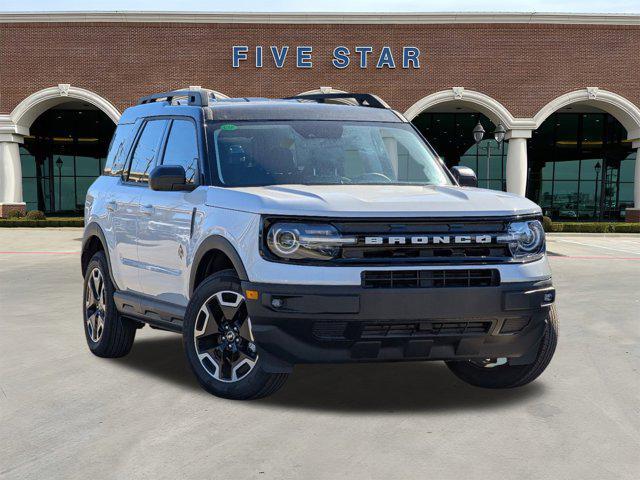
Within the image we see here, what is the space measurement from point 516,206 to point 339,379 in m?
1.93

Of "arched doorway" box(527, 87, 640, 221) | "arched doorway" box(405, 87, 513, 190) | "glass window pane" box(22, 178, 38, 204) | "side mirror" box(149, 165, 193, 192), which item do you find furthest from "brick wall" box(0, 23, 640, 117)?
"side mirror" box(149, 165, 193, 192)

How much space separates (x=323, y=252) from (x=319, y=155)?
61.5 inches

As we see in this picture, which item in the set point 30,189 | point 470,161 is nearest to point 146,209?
point 470,161

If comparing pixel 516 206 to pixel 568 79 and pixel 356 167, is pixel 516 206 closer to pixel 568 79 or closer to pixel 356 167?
pixel 356 167

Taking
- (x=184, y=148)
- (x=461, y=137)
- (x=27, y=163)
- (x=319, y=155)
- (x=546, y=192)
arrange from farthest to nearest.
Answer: (x=27, y=163), (x=546, y=192), (x=461, y=137), (x=184, y=148), (x=319, y=155)

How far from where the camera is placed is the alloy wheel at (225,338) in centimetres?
577

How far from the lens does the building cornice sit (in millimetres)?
40500

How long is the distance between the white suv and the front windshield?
13 millimetres

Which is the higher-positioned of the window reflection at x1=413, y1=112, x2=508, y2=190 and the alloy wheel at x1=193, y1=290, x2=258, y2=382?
the window reflection at x1=413, y1=112, x2=508, y2=190

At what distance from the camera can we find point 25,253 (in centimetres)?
2208

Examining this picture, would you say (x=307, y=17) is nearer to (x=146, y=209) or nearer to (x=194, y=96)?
(x=194, y=96)

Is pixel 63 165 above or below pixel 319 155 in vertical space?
below

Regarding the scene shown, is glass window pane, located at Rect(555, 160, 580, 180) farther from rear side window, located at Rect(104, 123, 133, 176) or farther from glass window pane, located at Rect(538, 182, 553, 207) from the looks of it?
rear side window, located at Rect(104, 123, 133, 176)

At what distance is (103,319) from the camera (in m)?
7.80
